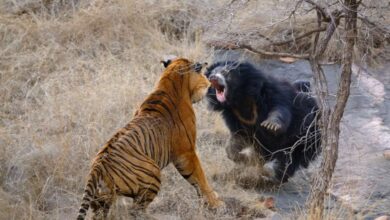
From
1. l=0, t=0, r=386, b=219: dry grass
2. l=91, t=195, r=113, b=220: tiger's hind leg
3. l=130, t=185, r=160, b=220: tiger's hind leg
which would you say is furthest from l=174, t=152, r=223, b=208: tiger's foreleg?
l=91, t=195, r=113, b=220: tiger's hind leg

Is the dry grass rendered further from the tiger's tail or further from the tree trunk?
Result: the tree trunk

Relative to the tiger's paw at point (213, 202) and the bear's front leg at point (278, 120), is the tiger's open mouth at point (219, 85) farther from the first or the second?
the tiger's paw at point (213, 202)

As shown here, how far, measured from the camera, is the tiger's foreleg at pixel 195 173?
5.39 metres

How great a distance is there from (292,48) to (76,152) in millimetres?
3847

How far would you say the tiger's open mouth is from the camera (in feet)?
20.5

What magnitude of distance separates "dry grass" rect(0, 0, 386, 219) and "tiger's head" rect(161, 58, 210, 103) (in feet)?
1.43

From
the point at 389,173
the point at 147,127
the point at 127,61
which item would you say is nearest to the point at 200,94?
the point at 147,127

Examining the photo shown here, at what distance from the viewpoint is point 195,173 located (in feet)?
17.8

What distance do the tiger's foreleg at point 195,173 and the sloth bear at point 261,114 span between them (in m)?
1.05

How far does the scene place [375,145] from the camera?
717 centimetres

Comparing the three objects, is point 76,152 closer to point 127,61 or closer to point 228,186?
point 228,186

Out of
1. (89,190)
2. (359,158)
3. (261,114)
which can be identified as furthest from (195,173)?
(359,158)

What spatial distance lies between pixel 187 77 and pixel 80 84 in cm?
297

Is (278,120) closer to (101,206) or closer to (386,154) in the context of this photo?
(386,154)
